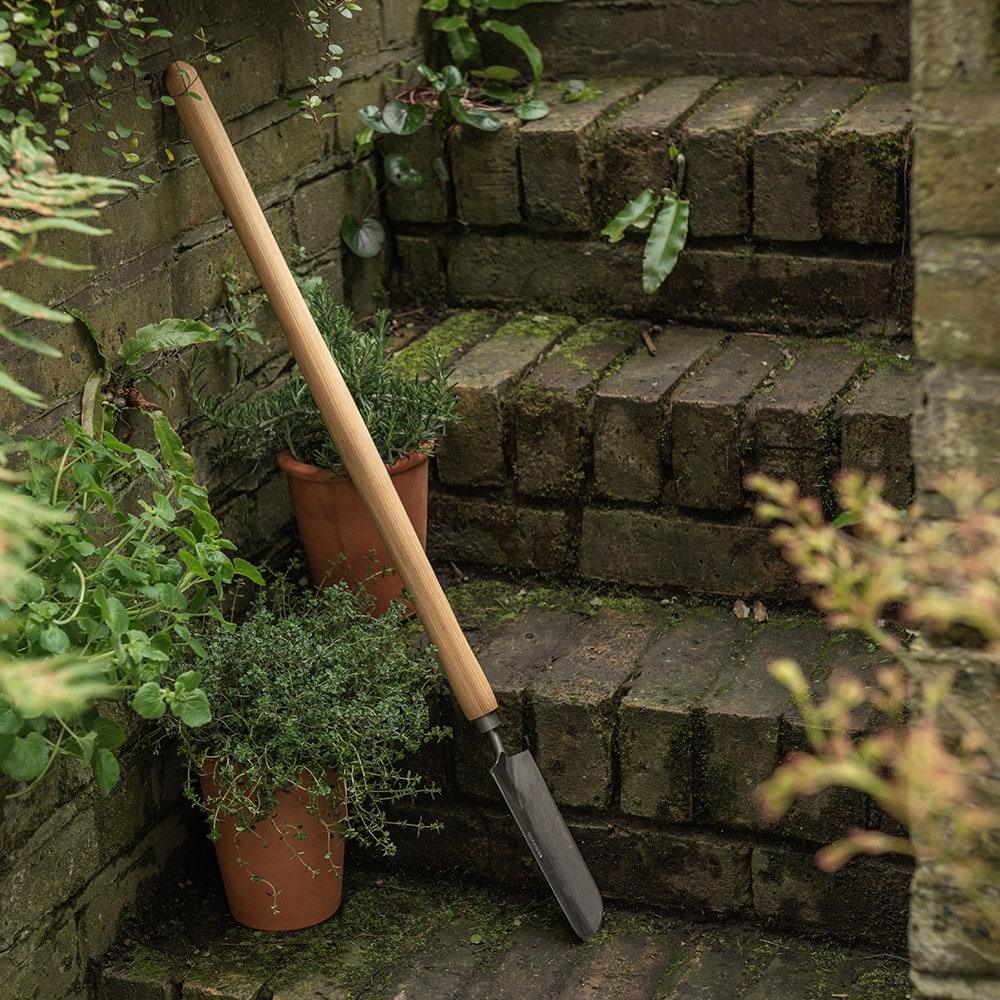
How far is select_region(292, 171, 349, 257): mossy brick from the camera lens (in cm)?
298

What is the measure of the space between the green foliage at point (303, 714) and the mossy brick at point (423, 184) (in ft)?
3.43

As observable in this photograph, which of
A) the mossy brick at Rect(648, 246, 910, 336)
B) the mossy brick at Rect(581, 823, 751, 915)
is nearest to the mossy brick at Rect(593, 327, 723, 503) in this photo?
the mossy brick at Rect(648, 246, 910, 336)

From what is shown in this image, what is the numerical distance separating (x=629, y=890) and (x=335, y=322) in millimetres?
1144

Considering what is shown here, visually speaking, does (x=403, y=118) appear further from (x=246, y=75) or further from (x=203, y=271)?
(x=203, y=271)

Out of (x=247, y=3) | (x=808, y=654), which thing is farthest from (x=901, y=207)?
(x=247, y=3)

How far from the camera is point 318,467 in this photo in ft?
8.83

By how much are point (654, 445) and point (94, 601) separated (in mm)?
1152

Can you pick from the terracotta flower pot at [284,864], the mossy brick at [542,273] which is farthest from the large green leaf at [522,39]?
the terracotta flower pot at [284,864]

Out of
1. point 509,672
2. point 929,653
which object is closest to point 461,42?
point 509,672

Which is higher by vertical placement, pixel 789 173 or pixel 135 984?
pixel 789 173

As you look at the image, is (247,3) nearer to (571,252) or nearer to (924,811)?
(571,252)

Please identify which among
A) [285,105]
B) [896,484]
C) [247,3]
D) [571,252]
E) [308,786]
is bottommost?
[308,786]

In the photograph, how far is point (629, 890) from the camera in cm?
262

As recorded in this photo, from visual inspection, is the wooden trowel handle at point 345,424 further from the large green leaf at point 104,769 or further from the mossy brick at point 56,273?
the large green leaf at point 104,769
